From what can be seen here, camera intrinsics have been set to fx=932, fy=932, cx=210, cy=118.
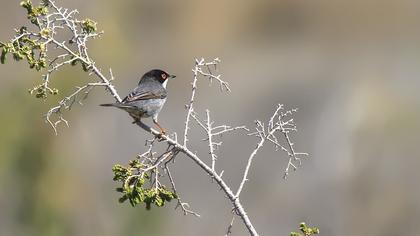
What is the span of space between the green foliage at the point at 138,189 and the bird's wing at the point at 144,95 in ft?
7.64

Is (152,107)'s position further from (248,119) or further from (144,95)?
(248,119)

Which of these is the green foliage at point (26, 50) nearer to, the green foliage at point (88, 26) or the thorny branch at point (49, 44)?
the thorny branch at point (49, 44)

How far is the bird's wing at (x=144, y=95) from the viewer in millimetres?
7211

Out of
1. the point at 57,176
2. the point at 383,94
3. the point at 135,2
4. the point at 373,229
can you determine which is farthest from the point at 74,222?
the point at 135,2

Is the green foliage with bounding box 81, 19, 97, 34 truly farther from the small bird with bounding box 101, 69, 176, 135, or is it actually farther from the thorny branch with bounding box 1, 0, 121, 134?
the small bird with bounding box 101, 69, 176, 135

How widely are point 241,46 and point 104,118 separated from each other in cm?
465

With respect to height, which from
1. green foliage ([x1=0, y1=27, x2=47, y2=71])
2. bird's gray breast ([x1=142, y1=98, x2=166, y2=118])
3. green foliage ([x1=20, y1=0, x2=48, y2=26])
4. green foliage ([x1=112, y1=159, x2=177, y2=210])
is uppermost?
bird's gray breast ([x1=142, y1=98, x2=166, y2=118])

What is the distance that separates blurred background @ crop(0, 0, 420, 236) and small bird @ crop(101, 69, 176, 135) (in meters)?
6.33

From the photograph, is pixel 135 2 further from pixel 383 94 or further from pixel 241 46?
pixel 383 94

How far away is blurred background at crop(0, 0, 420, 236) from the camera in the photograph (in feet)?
52.4

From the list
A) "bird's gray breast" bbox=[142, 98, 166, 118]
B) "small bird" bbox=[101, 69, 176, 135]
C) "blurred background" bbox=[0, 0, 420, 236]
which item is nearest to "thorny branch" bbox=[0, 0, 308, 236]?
"small bird" bbox=[101, 69, 176, 135]

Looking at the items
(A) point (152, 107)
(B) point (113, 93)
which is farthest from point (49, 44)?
(A) point (152, 107)

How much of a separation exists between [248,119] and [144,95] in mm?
11385

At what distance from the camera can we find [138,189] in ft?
15.2
